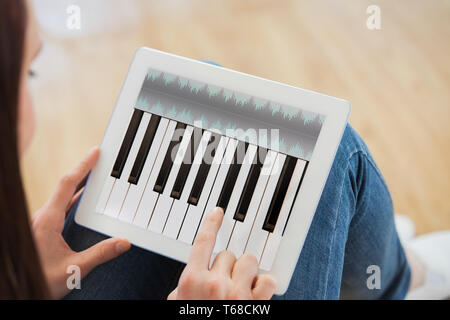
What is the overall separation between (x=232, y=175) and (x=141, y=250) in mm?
238

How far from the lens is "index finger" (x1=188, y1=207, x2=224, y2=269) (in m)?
0.63

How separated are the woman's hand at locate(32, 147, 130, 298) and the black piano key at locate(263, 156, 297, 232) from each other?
0.79ft

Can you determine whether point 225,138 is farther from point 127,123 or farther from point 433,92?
point 433,92

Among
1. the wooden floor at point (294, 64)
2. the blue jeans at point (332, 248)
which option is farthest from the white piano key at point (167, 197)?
the wooden floor at point (294, 64)

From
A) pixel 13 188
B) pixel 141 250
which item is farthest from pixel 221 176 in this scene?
pixel 13 188

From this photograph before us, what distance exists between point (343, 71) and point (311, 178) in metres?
0.90

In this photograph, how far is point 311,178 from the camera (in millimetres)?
664

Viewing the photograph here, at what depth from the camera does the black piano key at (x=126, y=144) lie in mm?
725

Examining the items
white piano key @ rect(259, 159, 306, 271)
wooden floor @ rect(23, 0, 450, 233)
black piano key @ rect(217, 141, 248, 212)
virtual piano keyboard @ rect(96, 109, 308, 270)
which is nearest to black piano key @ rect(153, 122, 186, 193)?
virtual piano keyboard @ rect(96, 109, 308, 270)

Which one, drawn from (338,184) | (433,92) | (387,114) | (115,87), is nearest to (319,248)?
(338,184)

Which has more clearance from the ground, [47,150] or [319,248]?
[319,248]

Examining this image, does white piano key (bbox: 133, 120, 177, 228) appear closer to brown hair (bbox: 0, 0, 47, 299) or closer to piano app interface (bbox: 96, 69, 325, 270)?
piano app interface (bbox: 96, 69, 325, 270)

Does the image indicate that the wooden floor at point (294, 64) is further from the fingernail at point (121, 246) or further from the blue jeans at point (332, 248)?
the fingernail at point (121, 246)

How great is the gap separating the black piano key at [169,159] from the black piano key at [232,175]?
10cm
